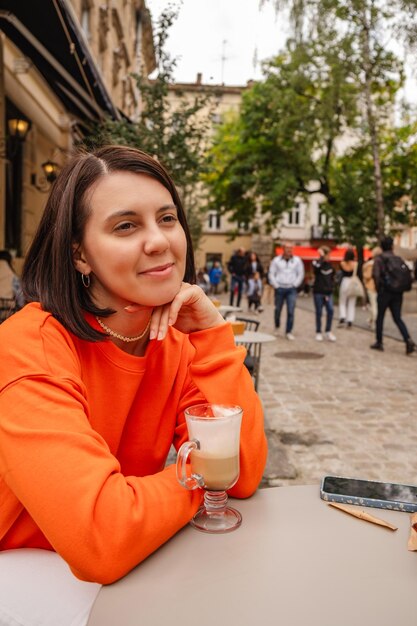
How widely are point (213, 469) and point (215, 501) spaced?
9 cm

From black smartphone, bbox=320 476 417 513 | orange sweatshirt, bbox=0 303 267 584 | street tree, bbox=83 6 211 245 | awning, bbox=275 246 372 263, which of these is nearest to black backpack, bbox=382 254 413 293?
street tree, bbox=83 6 211 245

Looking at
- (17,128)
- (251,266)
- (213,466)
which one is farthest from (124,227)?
(251,266)

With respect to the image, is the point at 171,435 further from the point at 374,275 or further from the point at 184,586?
the point at 374,275

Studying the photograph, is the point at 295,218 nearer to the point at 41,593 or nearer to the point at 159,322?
the point at 159,322

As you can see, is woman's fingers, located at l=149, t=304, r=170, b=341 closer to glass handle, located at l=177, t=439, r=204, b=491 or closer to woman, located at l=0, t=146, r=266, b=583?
woman, located at l=0, t=146, r=266, b=583

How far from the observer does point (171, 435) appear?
5.46 feet

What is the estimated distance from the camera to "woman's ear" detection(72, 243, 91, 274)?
4.89 feet

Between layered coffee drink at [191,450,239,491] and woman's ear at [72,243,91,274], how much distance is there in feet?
1.91

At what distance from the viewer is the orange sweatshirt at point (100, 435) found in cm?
106

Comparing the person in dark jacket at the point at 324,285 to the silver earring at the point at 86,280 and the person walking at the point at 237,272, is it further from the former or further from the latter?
the silver earring at the point at 86,280

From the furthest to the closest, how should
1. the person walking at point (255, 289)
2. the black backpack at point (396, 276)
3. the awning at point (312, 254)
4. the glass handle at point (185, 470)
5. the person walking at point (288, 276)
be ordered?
the awning at point (312, 254) → the person walking at point (255, 289) → the person walking at point (288, 276) → the black backpack at point (396, 276) → the glass handle at point (185, 470)

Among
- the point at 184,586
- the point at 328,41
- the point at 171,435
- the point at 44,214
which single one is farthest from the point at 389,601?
the point at 328,41

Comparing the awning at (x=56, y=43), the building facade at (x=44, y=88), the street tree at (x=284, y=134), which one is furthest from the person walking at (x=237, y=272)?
the awning at (x=56, y=43)

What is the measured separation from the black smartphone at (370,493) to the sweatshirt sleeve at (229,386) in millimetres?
192
